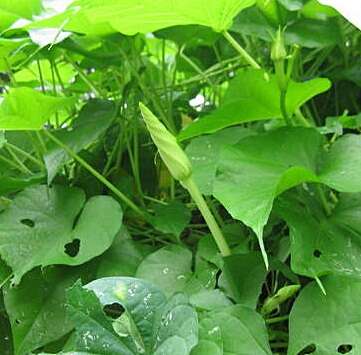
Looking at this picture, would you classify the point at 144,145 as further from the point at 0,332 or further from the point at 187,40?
the point at 0,332

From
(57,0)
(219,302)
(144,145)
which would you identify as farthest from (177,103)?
(219,302)

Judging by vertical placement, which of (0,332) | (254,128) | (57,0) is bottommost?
(0,332)

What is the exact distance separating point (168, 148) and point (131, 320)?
0.34 ft

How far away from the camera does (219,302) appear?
391 millimetres

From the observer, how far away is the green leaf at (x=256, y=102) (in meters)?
0.44

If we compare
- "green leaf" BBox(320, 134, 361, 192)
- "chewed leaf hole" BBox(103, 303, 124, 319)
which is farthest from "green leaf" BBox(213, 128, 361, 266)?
"chewed leaf hole" BBox(103, 303, 124, 319)

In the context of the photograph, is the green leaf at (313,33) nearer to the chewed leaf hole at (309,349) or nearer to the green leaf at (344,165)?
the green leaf at (344,165)

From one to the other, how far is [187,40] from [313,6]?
0.11 m

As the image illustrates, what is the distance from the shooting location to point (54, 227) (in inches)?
19.4

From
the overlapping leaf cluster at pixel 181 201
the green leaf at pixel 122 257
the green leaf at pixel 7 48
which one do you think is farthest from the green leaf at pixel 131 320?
the green leaf at pixel 7 48

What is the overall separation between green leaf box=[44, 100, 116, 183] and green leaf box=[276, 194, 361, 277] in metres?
0.18

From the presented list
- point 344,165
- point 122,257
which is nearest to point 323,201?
point 344,165

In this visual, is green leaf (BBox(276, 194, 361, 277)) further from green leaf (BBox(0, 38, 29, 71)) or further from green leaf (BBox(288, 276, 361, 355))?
green leaf (BBox(0, 38, 29, 71))

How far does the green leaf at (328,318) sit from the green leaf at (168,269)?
0.30 ft
